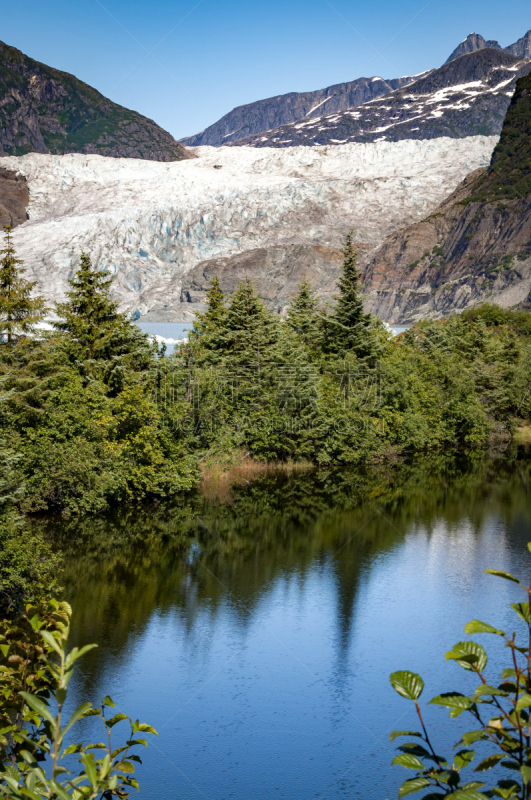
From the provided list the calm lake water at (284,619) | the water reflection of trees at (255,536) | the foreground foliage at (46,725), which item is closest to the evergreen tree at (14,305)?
the water reflection of trees at (255,536)

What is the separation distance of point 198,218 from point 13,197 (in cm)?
4500

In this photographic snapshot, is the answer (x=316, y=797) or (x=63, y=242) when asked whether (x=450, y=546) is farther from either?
(x=63, y=242)

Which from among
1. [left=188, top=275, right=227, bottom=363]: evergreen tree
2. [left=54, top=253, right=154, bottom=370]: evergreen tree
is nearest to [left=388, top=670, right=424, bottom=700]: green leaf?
[left=54, top=253, right=154, bottom=370]: evergreen tree

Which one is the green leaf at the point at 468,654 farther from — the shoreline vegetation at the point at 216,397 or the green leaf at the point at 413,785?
the shoreline vegetation at the point at 216,397

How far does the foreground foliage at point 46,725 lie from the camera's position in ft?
9.98

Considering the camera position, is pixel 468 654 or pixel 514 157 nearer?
pixel 468 654

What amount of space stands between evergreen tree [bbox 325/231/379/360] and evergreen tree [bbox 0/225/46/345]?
1986 centimetres

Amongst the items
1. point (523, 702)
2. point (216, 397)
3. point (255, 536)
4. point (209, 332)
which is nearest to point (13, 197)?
point (209, 332)

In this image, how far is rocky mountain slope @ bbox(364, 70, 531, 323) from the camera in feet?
467

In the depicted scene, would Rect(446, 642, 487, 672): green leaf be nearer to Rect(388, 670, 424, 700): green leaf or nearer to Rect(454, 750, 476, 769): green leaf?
Rect(388, 670, 424, 700): green leaf

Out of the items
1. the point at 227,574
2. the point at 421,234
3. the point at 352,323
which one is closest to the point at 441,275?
the point at 421,234

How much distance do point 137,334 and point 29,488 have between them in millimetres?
10627

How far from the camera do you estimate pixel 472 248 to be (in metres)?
154

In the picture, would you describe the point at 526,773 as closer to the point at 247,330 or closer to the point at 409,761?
the point at 409,761
